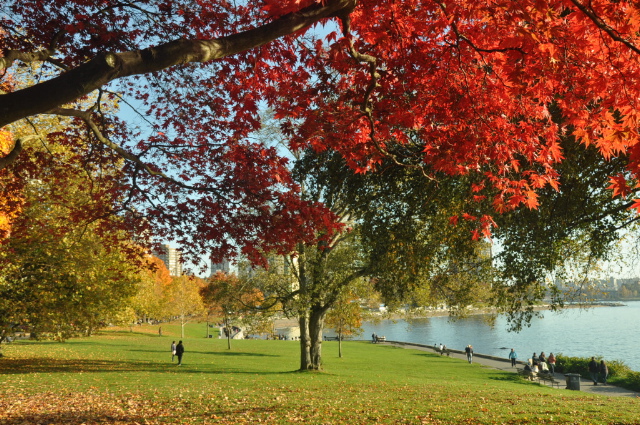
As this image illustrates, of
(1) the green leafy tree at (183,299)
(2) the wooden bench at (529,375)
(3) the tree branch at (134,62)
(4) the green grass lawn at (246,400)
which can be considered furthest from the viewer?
(1) the green leafy tree at (183,299)

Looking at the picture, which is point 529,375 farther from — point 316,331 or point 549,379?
point 316,331

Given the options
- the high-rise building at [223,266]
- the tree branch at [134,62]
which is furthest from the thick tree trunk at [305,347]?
the tree branch at [134,62]

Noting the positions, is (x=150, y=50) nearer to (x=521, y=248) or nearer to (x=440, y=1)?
(x=440, y=1)

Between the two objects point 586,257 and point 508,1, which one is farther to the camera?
point 586,257

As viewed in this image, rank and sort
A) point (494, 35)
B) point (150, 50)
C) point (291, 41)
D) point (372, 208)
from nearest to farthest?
point (150, 50) → point (494, 35) → point (291, 41) → point (372, 208)

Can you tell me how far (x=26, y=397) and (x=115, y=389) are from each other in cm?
291

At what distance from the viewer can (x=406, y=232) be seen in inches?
449

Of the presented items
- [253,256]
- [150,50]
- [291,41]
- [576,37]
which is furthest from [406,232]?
[150,50]

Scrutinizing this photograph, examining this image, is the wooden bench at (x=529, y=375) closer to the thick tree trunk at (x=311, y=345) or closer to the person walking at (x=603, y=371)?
the person walking at (x=603, y=371)

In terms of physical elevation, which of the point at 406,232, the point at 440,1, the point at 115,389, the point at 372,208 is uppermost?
the point at 440,1

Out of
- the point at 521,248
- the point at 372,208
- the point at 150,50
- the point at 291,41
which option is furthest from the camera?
the point at 372,208

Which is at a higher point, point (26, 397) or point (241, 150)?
point (241, 150)

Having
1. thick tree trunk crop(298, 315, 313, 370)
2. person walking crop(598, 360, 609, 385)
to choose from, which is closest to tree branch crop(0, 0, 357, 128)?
thick tree trunk crop(298, 315, 313, 370)

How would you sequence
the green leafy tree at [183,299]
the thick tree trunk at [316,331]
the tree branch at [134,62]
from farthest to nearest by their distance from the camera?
1. the green leafy tree at [183,299]
2. the thick tree trunk at [316,331]
3. the tree branch at [134,62]
